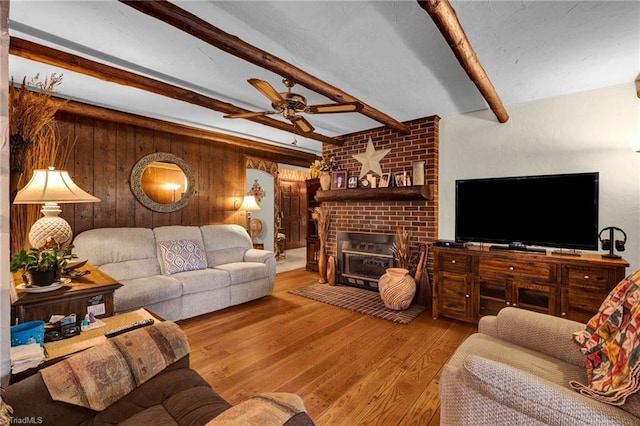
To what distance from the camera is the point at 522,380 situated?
1050 millimetres

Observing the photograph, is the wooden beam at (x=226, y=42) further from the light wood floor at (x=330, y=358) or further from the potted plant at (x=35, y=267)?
the light wood floor at (x=330, y=358)

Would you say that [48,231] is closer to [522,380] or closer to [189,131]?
[189,131]

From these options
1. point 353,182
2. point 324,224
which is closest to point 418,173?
point 353,182

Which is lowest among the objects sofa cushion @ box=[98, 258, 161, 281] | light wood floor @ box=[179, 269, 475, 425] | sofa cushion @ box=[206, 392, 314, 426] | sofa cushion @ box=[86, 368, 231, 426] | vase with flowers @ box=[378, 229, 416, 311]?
light wood floor @ box=[179, 269, 475, 425]

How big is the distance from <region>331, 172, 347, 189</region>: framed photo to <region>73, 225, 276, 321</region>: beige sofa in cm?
147

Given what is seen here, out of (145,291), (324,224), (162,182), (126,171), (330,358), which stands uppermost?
(126,171)

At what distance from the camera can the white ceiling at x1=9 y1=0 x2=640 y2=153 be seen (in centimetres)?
165

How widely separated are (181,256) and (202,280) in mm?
514

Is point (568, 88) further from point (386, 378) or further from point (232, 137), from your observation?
point (232, 137)

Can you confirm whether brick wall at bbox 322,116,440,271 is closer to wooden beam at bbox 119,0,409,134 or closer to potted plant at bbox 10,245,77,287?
wooden beam at bbox 119,0,409,134

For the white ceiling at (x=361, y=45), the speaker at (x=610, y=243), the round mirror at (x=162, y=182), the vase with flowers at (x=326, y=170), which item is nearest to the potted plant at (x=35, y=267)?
the white ceiling at (x=361, y=45)

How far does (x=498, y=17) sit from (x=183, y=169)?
393 cm

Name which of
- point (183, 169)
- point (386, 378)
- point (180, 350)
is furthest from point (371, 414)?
point (183, 169)

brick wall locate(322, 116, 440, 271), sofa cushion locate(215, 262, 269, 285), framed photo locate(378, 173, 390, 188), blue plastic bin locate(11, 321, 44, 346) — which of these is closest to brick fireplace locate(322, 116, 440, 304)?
brick wall locate(322, 116, 440, 271)
